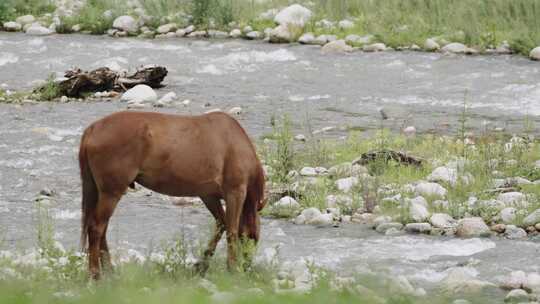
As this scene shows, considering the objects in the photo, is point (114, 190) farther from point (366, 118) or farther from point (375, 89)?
point (375, 89)

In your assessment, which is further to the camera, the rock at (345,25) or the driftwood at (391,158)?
the rock at (345,25)

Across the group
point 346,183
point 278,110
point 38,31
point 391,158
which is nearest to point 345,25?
point 278,110

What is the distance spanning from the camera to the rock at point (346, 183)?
1114 cm

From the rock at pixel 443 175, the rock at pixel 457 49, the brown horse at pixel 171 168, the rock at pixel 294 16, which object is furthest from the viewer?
the rock at pixel 294 16

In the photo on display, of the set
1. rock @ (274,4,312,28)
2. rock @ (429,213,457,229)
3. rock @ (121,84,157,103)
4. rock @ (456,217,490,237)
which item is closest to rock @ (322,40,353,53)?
rock @ (274,4,312,28)

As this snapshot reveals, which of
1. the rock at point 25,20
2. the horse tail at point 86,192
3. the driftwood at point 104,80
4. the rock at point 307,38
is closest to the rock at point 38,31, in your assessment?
the rock at point 25,20

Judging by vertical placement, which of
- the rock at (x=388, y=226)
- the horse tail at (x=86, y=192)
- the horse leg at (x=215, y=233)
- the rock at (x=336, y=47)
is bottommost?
the rock at (x=388, y=226)

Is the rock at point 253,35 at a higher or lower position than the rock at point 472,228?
higher

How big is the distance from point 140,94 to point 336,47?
4.37m

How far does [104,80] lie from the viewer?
16781mm

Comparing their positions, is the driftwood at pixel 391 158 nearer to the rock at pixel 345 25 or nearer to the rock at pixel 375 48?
the rock at pixel 375 48

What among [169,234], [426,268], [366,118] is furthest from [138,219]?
[366,118]

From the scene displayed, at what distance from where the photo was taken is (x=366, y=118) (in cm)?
1508

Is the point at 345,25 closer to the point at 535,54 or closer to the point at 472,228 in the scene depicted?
the point at 535,54
